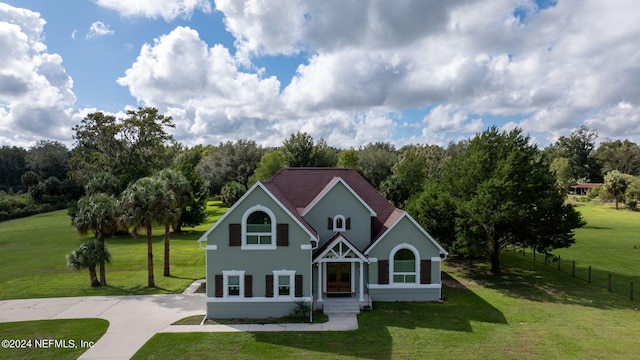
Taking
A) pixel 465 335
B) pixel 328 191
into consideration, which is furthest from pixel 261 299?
pixel 465 335

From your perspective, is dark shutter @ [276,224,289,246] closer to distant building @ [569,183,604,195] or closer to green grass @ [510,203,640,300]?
green grass @ [510,203,640,300]

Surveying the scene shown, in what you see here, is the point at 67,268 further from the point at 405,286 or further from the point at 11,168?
the point at 11,168

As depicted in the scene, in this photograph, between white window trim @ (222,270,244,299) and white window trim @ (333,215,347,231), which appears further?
white window trim @ (333,215,347,231)

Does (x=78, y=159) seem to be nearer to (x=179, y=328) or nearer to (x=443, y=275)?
(x=179, y=328)

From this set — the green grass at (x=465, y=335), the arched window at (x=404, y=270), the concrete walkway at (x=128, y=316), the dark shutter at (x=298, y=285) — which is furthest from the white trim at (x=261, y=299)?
the arched window at (x=404, y=270)

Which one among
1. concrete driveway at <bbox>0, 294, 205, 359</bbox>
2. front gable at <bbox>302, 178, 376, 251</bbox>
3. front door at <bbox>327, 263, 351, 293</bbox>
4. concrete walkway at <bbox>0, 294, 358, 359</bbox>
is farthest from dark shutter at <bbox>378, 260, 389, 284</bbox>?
concrete driveway at <bbox>0, 294, 205, 359</bbox>
